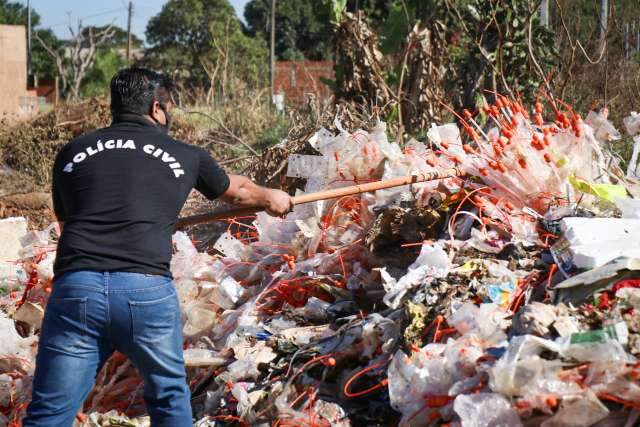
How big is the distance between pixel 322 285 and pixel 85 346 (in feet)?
5.29

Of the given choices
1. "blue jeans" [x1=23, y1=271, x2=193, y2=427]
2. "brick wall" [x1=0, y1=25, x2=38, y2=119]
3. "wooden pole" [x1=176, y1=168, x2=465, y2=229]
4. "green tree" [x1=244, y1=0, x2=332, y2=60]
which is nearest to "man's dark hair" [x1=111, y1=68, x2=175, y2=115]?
"blue jeans" [x1=23, y1=271, x2=193, y2=427]

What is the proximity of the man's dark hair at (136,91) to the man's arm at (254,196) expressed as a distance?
47 centimetres

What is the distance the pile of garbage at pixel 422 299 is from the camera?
9.48ft

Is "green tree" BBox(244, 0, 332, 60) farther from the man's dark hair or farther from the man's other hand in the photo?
the man's dark hair

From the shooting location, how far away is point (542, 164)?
4.10m

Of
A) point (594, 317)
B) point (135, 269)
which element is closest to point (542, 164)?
point (594, 317)

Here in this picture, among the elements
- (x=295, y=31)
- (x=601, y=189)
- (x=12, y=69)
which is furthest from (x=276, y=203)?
(x=295, y=31)

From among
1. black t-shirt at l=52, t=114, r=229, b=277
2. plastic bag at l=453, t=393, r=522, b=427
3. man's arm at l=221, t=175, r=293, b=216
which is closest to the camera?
plastic bag at l=453, t=393, r=522, b=427

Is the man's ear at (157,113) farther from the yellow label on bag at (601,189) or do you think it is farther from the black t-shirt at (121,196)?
the yellow label on bag at (601,189)

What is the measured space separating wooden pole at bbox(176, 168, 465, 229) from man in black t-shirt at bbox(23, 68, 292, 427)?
3.01 ft

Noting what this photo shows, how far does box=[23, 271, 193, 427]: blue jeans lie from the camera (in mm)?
2885

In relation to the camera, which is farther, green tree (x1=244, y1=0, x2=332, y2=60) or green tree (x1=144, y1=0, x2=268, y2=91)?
green tree (x1=244, y1=0, x2=332, y2=60)

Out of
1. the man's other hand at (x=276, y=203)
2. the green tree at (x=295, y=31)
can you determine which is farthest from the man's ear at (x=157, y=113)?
the green tree at (x=295, y=31)

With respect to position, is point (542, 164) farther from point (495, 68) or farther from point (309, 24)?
point (309, 24)
